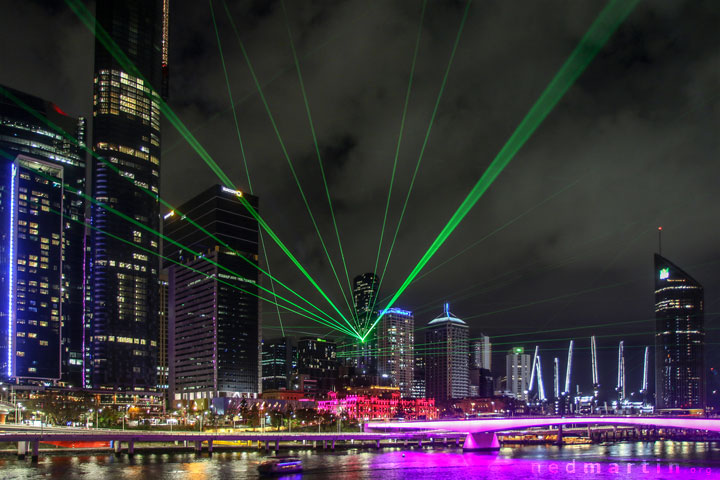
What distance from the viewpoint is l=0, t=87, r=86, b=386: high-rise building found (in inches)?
6250

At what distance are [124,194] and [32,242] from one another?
3088 centimetres

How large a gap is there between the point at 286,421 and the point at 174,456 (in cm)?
7868

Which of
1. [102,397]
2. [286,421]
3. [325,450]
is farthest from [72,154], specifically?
[325,450]

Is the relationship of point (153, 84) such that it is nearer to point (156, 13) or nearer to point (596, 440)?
point (156, 13)

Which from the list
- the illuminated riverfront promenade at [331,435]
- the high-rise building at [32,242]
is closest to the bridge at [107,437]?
the illuminated riverfront promenade at [331,435]

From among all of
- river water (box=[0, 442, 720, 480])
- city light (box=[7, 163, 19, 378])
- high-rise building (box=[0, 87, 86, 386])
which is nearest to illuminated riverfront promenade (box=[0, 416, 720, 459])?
river water (box=[0, 442, 720, 480])

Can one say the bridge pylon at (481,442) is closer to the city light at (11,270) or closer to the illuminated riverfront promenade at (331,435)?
the illuminated riverfront promenade at (331,435)

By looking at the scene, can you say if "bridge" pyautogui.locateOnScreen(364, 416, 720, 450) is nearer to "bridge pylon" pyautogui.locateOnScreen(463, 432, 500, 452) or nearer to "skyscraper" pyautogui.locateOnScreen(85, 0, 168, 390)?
"bridge pylon" pyautogui.locateOnScreen(463, 432, 500, 452)

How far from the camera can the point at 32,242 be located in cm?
16312

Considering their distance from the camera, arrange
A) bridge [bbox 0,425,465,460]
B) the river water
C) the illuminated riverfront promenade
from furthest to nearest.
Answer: the illuminated riverfront promenade < bridge [bbox 0,425,465,460] < the river water

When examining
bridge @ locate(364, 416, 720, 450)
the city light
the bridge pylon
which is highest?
the city light

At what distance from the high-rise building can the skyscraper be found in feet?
29.7

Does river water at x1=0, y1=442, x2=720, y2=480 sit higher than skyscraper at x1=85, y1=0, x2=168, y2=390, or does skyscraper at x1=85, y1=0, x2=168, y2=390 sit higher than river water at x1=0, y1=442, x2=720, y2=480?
skyscraper at x1=85, y1=0, x2=168, y2=390

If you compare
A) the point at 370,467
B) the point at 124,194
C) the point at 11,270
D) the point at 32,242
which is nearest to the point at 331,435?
the point at 370,467
